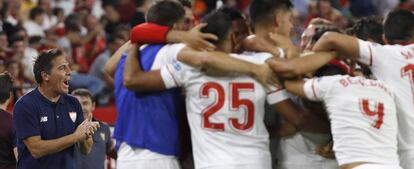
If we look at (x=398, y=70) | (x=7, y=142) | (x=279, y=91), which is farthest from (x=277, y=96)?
(x=7, y=142)

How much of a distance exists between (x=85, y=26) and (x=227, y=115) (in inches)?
371

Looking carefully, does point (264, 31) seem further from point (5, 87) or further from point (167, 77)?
point (5, 87)

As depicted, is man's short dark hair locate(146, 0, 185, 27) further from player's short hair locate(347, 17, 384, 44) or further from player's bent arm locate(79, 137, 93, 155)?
player's short hair locate(347, 17, 384, 44)

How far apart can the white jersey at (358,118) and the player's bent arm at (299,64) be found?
0.12 m

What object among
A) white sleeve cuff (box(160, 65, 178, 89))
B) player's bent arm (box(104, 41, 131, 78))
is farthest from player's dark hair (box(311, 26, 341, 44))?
player's bent arm (box(104, 41, 131, 78))

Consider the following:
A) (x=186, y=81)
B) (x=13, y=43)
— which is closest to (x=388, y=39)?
(x=186, y=81)

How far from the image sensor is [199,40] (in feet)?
20.0

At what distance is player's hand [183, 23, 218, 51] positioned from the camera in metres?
6.10

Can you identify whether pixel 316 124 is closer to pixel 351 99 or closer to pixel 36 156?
pixel 351 99

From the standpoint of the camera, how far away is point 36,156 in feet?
20.7

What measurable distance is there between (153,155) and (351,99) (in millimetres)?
1435

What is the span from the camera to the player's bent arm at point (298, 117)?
19.9 feet

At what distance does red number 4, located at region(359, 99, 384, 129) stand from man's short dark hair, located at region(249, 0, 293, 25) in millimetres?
924

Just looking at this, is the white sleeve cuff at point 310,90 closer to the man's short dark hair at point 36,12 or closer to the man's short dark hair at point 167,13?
the man's short dark hair at point 167,13
